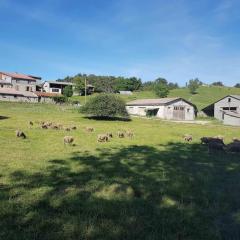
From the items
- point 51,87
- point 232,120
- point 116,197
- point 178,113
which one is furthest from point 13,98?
point 116,197

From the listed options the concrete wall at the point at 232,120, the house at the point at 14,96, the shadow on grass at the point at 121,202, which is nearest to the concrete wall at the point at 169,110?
the concrete wall at the point at 232,120

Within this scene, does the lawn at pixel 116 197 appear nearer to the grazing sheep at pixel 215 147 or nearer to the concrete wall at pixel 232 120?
the grazing sheep at pixel 215 147

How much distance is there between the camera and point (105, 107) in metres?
43.7

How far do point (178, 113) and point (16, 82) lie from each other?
55.6m

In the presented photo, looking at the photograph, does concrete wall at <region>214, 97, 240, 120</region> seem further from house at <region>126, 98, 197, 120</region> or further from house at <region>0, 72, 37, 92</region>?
house at <region>0, 72, 37, 92</region>

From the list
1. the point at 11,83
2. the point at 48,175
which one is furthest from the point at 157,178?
the point at 11,83

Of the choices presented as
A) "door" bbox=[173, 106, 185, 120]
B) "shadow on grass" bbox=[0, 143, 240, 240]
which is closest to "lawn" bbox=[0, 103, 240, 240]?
"shadow on grass" bbox=[0, 143, 240, 240]

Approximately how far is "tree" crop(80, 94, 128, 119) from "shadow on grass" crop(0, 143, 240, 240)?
3037cm

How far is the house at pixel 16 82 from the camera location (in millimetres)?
93500

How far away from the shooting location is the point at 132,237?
6.15 metres

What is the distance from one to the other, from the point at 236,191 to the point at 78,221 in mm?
5036

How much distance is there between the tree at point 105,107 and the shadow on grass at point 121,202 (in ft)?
99.6

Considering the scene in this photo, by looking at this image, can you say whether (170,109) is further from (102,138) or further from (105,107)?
(102,138)

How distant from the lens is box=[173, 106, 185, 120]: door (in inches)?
2421
